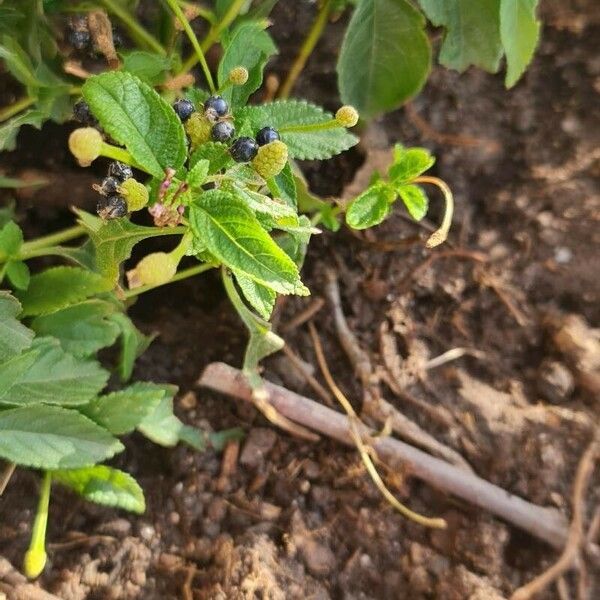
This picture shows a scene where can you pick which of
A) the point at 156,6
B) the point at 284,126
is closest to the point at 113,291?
the point at 284,126

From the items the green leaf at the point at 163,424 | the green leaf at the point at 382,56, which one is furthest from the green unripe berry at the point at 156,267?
the green leaf at the point at 382,56

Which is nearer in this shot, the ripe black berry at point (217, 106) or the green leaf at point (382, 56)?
the ripe black berry at point (217, 106)

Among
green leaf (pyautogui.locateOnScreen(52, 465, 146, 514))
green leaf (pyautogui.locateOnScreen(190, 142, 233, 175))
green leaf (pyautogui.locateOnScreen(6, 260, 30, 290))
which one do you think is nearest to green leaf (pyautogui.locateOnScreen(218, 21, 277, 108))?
green leaf (pyautogui.locateOnScreen(190, 142, 233, 175))

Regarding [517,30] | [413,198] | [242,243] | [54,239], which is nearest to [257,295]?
[242,243]

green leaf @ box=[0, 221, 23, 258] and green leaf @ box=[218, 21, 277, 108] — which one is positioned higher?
green leaf @ box=[218, 21, 277, 108]

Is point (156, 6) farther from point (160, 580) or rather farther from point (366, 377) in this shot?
point (160, 580)

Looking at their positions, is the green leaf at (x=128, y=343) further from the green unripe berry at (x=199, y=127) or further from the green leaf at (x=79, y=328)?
the green unripe berry at (x=199, y=127)

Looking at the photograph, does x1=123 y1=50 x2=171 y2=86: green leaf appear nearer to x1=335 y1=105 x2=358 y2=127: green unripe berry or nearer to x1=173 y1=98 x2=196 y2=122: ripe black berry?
x1=173 y1=98 x2=196 y2=122: ripe black berry
